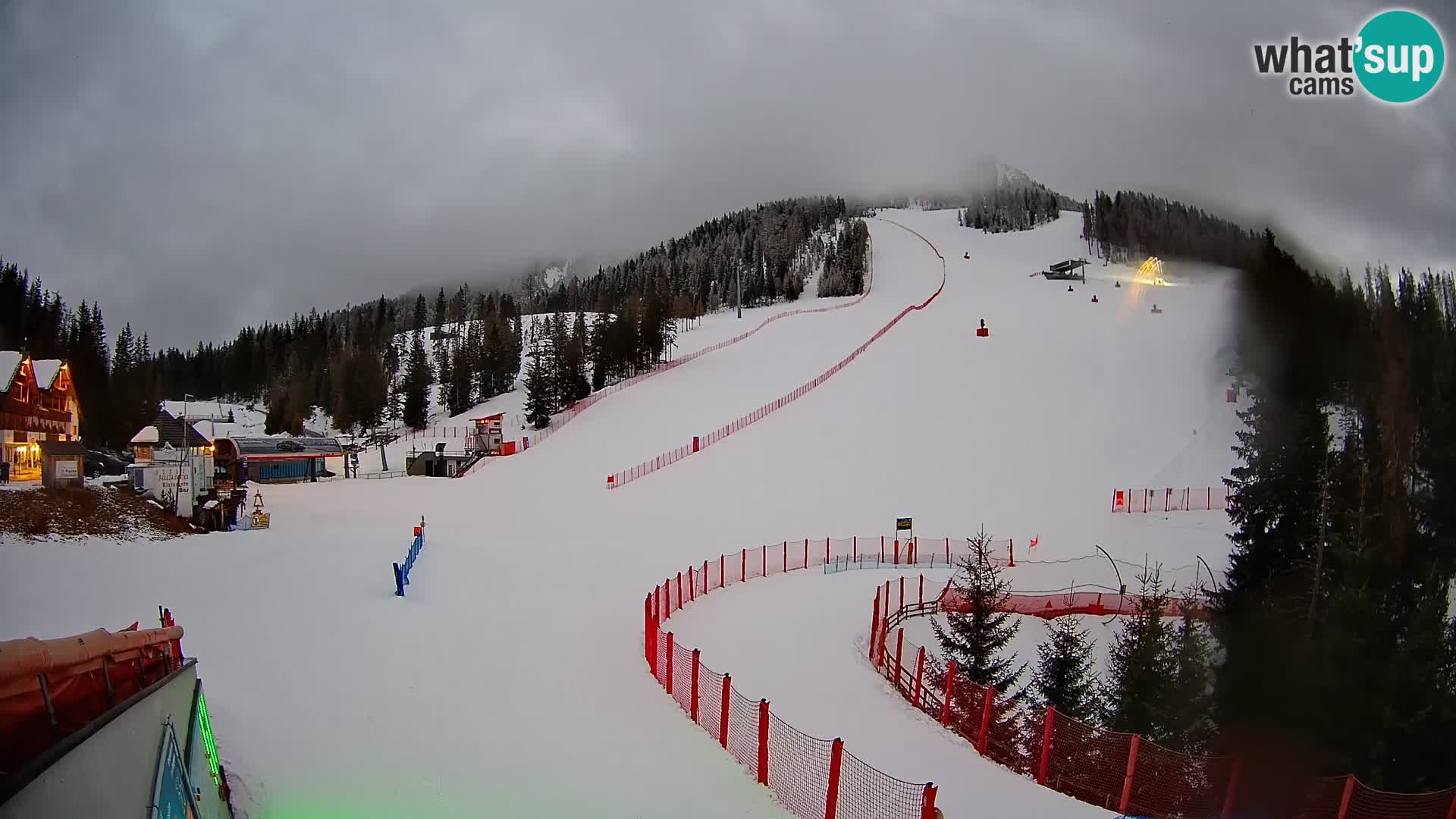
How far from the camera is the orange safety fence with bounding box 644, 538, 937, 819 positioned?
8469 mm

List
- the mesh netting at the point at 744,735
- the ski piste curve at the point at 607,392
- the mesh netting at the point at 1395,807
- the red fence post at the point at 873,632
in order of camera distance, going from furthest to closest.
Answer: the ski piste curve at the point at 607,392, the red fence post at the point at 873,632, the mesh netting at the point at 744,735, the mesh netting at the point at 1395,807

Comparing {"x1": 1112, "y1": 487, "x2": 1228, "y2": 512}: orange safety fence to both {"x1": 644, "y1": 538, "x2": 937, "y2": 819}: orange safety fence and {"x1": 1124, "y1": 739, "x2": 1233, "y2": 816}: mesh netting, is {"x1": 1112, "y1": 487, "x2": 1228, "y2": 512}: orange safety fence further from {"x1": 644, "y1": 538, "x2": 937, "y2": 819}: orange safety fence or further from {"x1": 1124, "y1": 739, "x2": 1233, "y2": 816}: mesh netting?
{"x1": 1124, "y1": 739, "x2": 1233, "y2": 816}: mesh netting

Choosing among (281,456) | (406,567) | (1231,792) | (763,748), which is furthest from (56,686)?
(281,456)

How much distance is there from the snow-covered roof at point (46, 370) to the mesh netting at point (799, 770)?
25.0 meters

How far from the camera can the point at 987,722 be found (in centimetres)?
1130

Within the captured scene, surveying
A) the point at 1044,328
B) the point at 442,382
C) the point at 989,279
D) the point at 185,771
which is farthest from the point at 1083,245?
the point at 185,771

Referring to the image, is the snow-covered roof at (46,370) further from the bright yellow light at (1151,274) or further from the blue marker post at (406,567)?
the bright yellow light at (1151,274)

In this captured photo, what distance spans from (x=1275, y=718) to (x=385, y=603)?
60.7 feet

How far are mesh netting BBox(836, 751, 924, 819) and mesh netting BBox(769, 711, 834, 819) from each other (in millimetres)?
248

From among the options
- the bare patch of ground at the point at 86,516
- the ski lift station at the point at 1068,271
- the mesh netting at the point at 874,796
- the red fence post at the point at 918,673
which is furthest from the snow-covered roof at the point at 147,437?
the ski lift station at the point at 1068,271

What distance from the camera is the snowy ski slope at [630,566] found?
979cm

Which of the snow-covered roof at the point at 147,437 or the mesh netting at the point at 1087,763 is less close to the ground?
the snow-covered roof at the point at 147,437

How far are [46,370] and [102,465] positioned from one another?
21.8 m

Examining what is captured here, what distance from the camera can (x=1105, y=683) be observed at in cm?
1839
